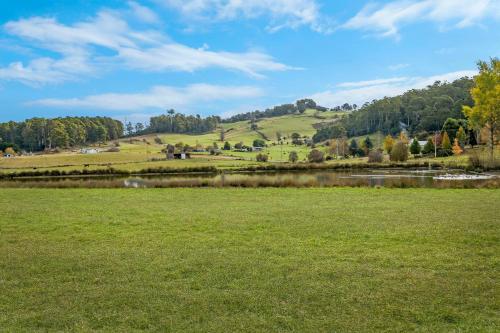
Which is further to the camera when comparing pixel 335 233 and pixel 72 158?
pixel 72 158

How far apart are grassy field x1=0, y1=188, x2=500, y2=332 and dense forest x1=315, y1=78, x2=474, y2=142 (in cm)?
12396

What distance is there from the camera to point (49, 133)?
147125 millimetres

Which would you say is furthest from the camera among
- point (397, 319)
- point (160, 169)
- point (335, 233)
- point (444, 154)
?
point (444, 154)

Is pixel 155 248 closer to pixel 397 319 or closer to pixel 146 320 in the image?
pixel 146 320

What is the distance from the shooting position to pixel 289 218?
666 inches

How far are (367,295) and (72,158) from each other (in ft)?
331

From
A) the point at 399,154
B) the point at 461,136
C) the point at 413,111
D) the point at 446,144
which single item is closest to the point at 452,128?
the point at 461,136

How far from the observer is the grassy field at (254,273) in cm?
718

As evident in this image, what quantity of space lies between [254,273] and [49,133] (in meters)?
156

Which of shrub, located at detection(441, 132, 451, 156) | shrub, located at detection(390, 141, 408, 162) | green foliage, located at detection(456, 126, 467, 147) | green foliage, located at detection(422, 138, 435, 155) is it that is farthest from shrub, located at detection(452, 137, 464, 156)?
shrub, located at detection(390, 141, 408, 162)

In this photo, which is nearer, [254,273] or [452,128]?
[254,273]

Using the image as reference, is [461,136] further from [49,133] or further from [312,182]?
[49,133]

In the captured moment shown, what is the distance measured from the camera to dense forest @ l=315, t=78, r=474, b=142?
130375 mm

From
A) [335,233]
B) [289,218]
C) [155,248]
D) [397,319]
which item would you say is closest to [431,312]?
[397,319]
